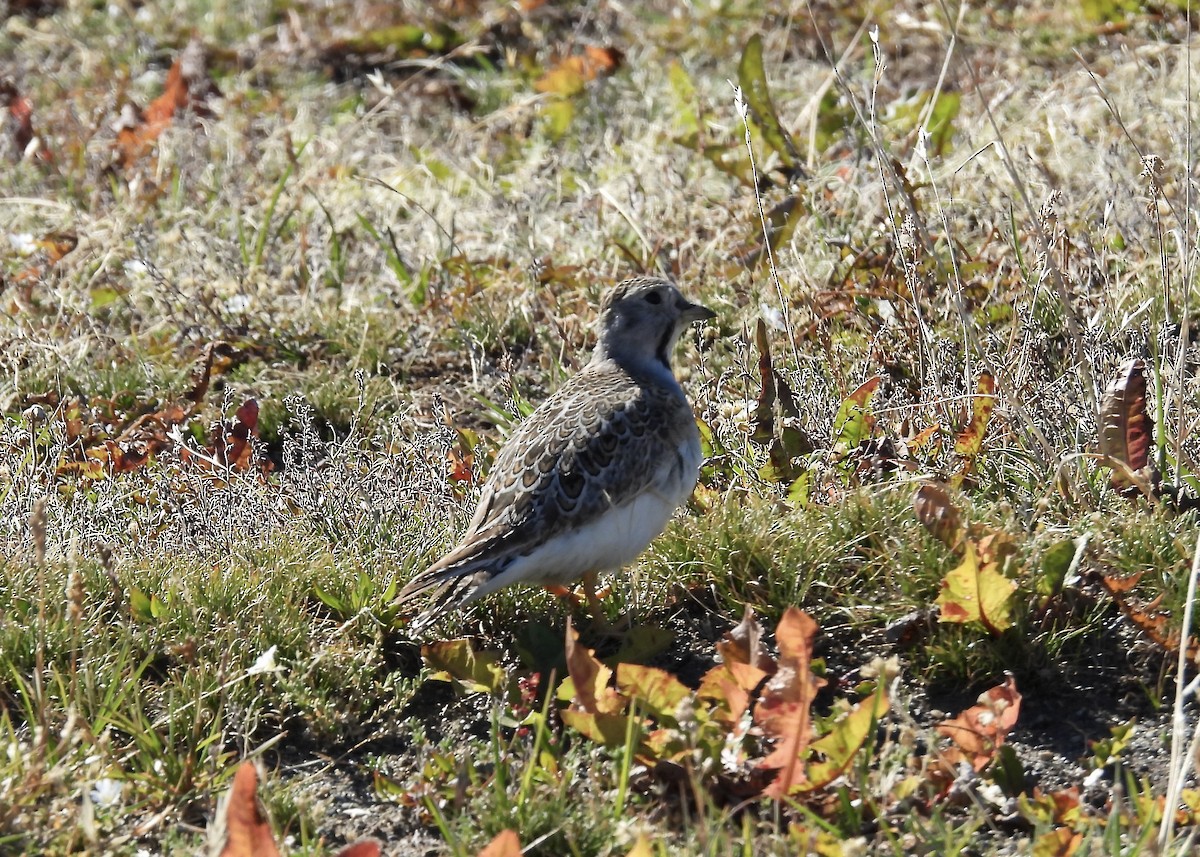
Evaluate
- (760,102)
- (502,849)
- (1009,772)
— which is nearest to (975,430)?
(1009,772)

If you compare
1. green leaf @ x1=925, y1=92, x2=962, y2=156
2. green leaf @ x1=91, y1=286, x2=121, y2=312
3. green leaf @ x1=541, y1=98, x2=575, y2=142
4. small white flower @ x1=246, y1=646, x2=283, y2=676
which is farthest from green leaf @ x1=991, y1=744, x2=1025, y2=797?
green leaf @ x1=541, y1=98, x2=575, y2=142

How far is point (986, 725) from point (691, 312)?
2.09 metres

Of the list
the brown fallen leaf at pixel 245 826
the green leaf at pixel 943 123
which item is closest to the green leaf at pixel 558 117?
the green leaf at pixel 943 123

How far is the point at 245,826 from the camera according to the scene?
3.17 meters

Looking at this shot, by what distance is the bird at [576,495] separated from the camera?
167 inches

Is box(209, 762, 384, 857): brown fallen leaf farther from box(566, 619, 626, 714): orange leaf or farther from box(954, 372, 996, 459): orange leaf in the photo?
box(954, 372, 996, 459): orange leaf

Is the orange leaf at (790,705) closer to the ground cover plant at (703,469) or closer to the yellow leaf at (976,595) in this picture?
the ground cover plant at (703,469)

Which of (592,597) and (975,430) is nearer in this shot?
(592,597)

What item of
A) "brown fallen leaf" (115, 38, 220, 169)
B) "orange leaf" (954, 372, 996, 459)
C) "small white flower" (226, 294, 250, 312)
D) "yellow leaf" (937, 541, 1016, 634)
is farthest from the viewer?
"brown fallen leaf" (115, 38, 220, 169)

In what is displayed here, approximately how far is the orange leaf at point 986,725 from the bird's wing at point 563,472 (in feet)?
3.97

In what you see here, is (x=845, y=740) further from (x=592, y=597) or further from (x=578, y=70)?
(x=578, y=70)

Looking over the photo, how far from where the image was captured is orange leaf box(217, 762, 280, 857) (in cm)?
316

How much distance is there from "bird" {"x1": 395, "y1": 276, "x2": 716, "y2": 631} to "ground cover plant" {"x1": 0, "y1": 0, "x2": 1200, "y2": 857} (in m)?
0.19

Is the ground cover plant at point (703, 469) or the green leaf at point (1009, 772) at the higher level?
the ground cover plant at point (703, 469)
